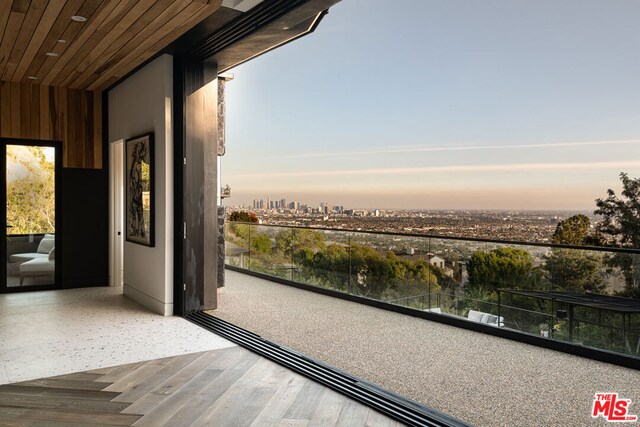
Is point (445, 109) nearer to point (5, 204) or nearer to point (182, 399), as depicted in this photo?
point (5, 204)

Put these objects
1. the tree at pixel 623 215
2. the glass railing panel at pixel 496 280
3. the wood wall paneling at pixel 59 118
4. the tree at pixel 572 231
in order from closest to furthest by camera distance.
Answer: the glass railing panel at pixel 496 280, the tree at pixel 623 215, the wood wall paneling at pixel 59 118, the tree at pixel 572 231

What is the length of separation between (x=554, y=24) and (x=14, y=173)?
8516 millimetres

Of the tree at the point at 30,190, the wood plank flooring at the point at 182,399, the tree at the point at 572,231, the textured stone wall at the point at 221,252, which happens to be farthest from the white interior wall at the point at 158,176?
the tree at the point at 572,231

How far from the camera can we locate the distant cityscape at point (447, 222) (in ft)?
19.2

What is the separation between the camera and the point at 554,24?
7770 mm

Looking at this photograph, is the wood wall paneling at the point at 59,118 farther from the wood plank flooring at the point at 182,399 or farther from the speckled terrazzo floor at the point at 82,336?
the wood plank flooring at the point at 182,399

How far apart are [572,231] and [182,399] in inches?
221

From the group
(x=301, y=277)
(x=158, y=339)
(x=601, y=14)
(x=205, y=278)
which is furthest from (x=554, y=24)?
(x=158, y=339)

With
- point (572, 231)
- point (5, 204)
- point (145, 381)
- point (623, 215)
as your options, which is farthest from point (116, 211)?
point (623, 215)

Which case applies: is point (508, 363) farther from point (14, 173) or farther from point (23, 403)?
point (14, 173)

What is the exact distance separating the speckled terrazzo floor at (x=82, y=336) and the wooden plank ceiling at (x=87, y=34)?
2.77 meters

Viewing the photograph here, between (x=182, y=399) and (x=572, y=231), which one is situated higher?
(x=572, y=231)

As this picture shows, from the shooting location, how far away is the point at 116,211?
684 cm

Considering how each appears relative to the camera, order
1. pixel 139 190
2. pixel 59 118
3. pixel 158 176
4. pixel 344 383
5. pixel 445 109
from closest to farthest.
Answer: pixel 344 383, pixel 158 176, pixel 139 190, pixel 59 118, pixel 445 109
